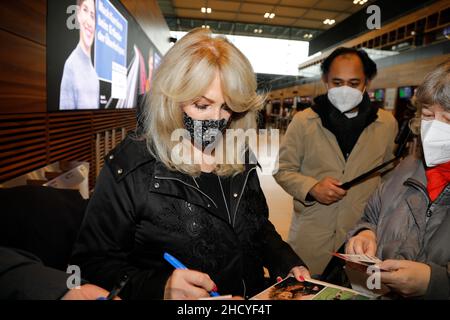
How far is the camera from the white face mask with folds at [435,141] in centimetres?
115

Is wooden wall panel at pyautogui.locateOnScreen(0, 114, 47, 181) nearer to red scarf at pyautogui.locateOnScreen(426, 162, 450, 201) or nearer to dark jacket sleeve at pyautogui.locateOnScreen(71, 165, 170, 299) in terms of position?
dark jacket sleeve at pyautogui.locateOnScreen(71, 165, 170, 299)

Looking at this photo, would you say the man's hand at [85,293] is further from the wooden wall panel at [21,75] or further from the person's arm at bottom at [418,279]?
the wooden wall panel at [21,75]

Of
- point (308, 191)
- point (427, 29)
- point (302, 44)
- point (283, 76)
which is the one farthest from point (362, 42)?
point (308, 191)

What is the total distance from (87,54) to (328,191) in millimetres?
2832

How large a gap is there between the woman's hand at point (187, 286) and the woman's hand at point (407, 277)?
0.59 m

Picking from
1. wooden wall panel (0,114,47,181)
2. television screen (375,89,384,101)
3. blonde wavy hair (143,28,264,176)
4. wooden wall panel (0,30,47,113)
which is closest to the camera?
blonde wavy hair (143,28,264,176)

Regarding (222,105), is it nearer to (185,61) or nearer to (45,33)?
(185,61)

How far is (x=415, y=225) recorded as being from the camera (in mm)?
1162

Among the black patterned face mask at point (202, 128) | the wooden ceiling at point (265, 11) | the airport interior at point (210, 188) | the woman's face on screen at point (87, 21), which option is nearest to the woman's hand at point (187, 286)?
the airport interior at point (210, 188)

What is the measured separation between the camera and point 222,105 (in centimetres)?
116

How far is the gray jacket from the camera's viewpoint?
1033mm

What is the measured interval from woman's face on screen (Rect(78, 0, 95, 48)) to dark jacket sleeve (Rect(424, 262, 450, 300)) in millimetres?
3335

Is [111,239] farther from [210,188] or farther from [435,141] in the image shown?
[435,141]

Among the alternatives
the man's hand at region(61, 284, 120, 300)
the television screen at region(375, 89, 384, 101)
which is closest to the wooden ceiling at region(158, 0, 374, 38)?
the television screen at region(375, 89, 384, 101)
